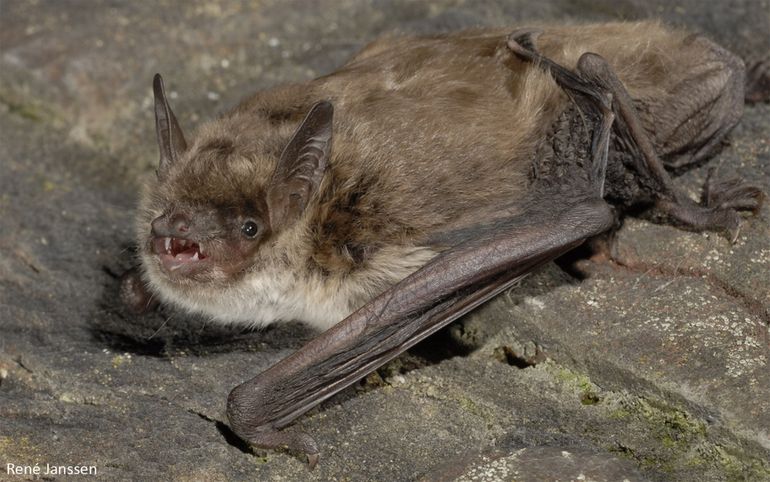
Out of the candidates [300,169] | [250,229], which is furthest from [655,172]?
[250,229]

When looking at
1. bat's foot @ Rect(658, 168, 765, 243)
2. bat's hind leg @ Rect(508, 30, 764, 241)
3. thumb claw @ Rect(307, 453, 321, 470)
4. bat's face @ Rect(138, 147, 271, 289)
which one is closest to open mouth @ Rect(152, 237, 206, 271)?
bat's face @ Rect(138, 147, 271, 289)

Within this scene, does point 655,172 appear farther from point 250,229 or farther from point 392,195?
point 250,229

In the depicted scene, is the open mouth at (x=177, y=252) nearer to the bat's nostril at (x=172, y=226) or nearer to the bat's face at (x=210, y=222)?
the bat's face at (x=210, y=222)

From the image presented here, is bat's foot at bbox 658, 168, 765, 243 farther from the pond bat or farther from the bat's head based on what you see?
the bat's head

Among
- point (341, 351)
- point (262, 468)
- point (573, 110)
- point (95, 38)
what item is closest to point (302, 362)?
point (341, 351)

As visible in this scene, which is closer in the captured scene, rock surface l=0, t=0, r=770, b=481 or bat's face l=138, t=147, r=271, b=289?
rock surface l=0, t=0, r=770, b=481

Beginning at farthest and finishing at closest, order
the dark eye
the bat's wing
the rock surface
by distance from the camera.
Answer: the dark eye, the bat's wing, the rock surface
